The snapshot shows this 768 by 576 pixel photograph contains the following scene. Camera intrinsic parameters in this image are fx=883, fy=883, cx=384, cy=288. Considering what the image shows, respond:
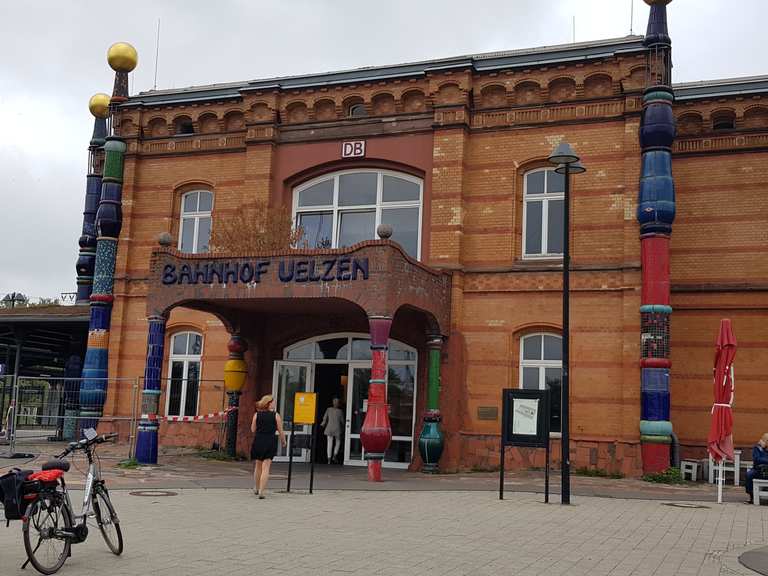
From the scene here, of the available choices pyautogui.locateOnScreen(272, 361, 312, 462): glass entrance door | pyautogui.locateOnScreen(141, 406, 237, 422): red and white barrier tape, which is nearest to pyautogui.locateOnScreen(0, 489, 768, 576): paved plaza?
pyautogui.locateOnScreen(141, 406, 237, 422): red and white barrier tape

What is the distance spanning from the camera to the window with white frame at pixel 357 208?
2091 centimetres

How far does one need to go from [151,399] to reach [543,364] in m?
8.36

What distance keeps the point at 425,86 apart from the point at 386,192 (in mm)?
2650

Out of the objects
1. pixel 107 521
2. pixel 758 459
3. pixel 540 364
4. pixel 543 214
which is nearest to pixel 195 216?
pixel 543 214

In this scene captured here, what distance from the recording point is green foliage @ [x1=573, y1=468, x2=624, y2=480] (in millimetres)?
18078

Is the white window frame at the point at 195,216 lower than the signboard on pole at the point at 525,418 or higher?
higher

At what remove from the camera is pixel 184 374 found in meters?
22.5

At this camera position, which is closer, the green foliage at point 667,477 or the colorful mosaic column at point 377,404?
the colorful mosaic column at point 377,404

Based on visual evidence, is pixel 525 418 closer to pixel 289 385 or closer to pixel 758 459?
pixel 758 459

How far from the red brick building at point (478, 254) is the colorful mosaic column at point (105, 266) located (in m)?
0.59

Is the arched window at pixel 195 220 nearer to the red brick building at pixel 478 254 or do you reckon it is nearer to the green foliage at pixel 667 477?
the red brick building at pixel 478 254

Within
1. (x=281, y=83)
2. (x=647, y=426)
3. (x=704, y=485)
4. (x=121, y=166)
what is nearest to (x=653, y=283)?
(x=647, y=426)

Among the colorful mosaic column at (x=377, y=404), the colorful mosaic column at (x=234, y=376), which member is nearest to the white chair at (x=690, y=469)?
the colorful mosaic column at (x=377, y=404)

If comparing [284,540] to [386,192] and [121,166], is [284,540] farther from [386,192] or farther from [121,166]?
[121,166]
